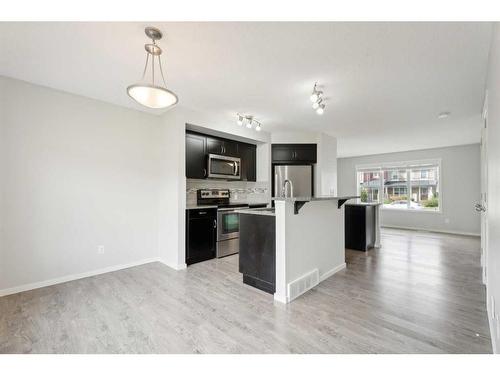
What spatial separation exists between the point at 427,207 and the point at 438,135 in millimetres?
2550

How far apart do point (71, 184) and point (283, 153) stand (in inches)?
144

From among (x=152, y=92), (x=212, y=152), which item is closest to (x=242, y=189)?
(x=212, y=152)

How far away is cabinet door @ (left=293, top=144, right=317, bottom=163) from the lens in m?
4.84

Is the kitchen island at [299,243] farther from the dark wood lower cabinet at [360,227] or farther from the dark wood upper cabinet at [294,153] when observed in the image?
the dark wood upper cabinet at [294,153]

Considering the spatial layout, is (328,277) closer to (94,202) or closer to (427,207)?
(94,202)

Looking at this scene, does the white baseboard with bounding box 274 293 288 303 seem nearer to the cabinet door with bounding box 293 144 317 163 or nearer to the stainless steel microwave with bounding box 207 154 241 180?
the stainless steel microwave with bounding box 207 154 241 180

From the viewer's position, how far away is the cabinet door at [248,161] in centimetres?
457

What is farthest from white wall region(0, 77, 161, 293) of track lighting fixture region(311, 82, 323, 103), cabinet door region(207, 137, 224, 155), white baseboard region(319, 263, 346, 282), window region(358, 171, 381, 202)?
window region(358, 171, 381, 202)

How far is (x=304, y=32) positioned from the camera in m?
1.74

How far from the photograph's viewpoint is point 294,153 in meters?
4.88

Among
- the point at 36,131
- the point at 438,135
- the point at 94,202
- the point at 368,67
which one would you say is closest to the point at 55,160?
the point at 36,131

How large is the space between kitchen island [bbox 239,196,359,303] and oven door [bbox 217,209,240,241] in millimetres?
1123

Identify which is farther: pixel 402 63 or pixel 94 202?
pixel 94 202
